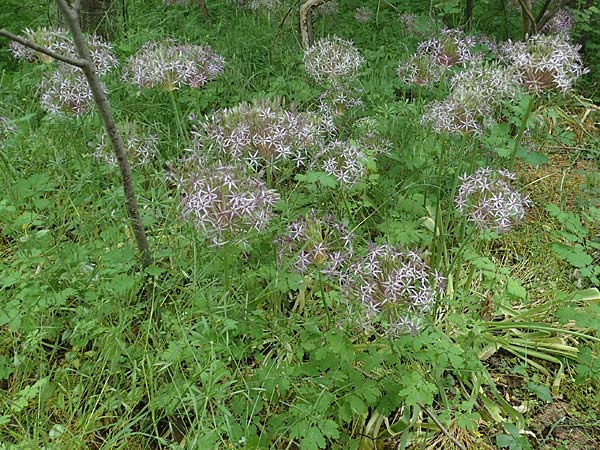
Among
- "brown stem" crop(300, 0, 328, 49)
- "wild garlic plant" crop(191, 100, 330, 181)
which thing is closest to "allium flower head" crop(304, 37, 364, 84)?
"brown stem" crop(300, 0, 328, 49)

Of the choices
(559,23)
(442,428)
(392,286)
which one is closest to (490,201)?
(392,286)

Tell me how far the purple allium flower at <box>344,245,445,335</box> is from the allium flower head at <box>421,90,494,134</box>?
2.72 ft

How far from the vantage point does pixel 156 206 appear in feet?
9.09

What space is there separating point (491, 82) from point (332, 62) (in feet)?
3.05

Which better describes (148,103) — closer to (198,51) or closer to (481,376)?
(198,51)

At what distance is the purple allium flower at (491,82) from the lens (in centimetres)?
247

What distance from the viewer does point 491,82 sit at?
249 cm

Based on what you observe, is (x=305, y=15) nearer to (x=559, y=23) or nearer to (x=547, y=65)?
(x=547, y=65)

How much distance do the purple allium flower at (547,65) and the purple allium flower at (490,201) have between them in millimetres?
454

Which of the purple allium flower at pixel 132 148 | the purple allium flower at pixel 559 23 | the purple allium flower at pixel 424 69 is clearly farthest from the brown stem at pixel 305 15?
the purple allium flower at pixel 559 23

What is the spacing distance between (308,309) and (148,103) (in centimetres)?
202

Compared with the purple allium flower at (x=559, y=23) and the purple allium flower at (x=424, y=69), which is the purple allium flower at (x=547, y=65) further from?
the purple allium flower at (x=559, y=23)

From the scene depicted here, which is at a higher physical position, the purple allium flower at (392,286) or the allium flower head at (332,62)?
the allium flower head at (332,62)

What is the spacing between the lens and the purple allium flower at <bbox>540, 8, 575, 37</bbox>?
464 cm
